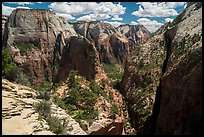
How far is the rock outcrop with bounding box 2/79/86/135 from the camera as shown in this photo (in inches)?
834

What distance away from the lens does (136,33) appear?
169625 mm

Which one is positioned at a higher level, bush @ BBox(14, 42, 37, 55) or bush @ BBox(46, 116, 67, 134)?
bush @ BBox(14, 42, 37, 55)

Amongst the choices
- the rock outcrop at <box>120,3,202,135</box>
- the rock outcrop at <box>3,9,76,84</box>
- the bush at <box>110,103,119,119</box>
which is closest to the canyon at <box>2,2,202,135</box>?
the rock outcrop at <box>120,3,202,135</box>

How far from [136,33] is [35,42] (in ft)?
299

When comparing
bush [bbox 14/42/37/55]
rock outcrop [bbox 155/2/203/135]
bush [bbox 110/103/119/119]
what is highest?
bush [bbox 14/42/37/55]

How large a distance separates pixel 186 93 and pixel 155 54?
23.9m

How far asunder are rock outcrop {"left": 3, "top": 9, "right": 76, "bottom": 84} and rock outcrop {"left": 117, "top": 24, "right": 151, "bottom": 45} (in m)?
74.6

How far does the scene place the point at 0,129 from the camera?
1947 centimetres

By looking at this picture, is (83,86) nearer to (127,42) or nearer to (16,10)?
(16,10)

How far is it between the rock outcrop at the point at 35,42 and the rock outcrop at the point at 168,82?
2756 cm

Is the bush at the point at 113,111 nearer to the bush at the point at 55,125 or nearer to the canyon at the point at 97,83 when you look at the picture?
the canyon at the point at 97,83

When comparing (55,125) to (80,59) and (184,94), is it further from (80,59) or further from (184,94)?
(80,59)

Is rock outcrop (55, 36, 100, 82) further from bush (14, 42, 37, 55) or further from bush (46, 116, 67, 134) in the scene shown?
bush (46, 116, 67, 134)

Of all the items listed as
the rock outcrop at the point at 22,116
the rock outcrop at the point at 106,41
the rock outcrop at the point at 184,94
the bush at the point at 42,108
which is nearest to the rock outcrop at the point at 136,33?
the rock outcrop at the point at 106,41
